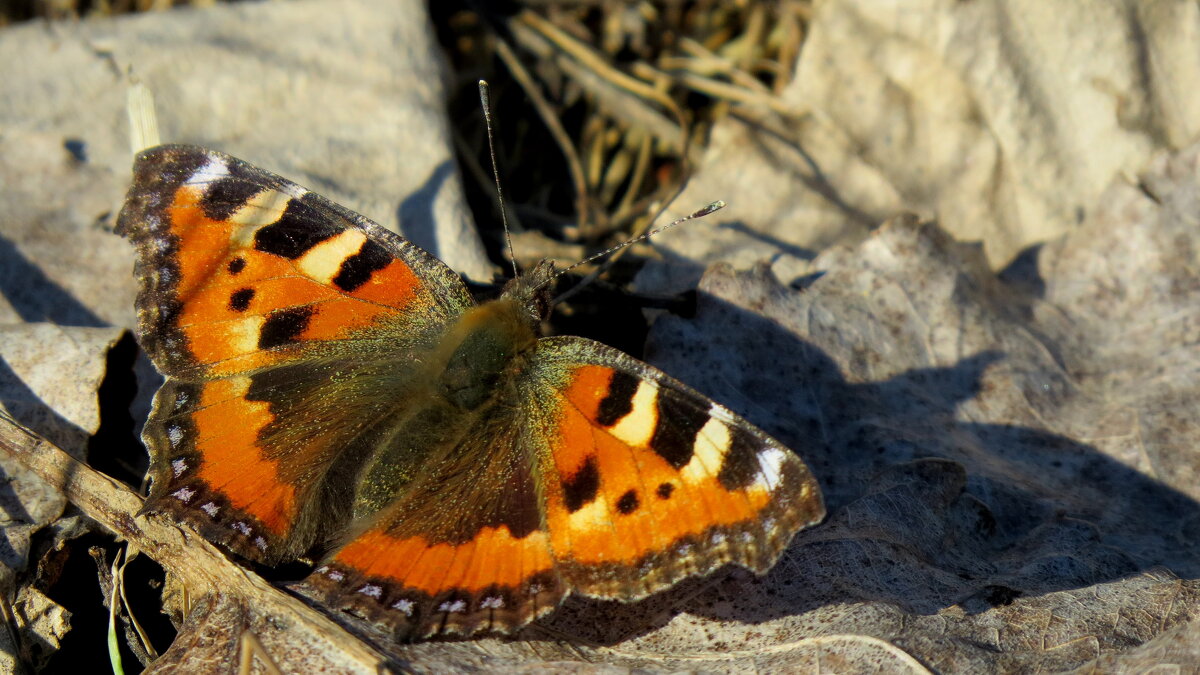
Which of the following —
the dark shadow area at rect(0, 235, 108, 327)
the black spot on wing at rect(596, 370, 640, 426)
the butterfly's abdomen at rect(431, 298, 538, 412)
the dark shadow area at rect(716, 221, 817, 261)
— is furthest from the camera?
the dark shadow area at rect(716, 221, 817, 261)

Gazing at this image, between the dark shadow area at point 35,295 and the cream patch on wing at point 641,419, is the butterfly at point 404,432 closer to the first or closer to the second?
the cream patch on wing at point 641,419

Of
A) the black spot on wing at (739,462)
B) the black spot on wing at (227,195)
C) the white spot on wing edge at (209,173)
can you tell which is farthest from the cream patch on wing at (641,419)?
the white spot on wing edge at (209,173)

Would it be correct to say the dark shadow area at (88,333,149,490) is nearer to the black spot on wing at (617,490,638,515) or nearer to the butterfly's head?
the butterfly's head

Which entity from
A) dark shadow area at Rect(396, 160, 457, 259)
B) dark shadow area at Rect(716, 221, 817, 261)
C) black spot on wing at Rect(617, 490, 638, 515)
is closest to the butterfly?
black spot on wing at Rect(617, 490, 638, 515)

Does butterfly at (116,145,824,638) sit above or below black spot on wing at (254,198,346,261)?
below

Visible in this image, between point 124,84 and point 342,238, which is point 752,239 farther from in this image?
point 124,84

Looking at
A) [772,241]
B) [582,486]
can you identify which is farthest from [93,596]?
[772,241]
